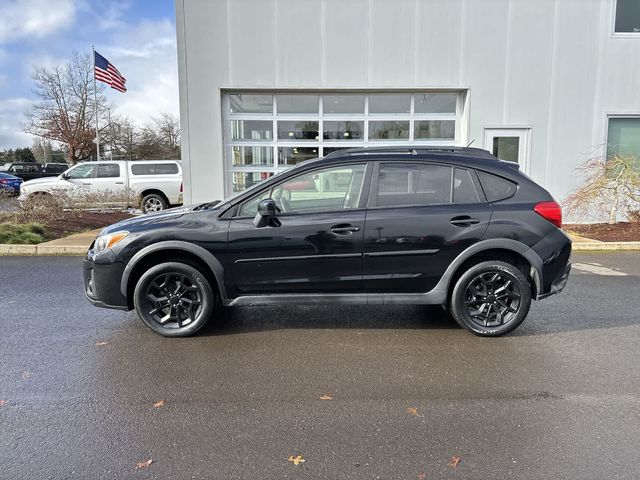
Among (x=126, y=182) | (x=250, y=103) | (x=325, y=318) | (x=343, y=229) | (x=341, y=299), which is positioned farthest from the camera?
(x=126, y=182)

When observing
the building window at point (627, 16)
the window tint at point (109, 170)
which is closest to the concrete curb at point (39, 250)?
the window tint at point (109, 170)

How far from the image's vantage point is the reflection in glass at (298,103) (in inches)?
473

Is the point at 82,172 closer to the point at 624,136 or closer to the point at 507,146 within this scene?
the point at 507,146

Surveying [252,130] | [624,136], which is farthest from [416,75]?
[624,136]

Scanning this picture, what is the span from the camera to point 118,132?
49000mm

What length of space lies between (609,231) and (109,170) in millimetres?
14616

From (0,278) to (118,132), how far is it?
152 feet

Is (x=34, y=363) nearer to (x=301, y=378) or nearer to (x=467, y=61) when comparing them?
(x=301, y=378)

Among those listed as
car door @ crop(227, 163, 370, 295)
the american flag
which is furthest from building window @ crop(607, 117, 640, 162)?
the american flag

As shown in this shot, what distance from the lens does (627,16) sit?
11531 millimetres

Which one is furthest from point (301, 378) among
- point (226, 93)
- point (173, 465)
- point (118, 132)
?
point (118, 132)

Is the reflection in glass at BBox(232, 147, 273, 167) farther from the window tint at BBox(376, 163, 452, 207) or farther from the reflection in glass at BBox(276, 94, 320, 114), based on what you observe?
the window tint at BBox(376, 163, 452, 207)

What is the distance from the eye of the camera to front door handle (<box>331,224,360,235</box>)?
14.7 ft

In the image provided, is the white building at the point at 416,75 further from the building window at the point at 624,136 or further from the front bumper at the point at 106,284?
the front bumper at the point at 106,284
